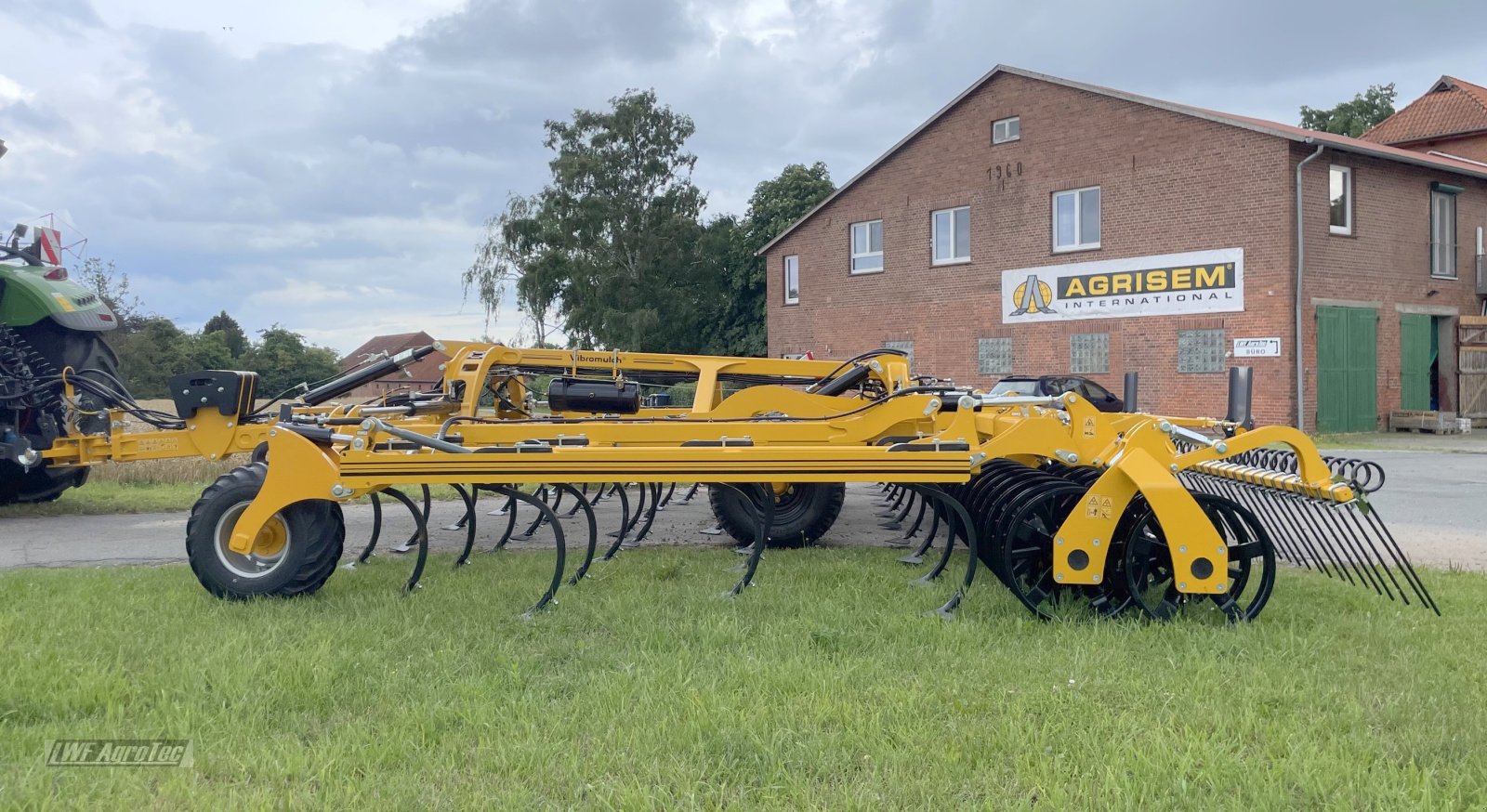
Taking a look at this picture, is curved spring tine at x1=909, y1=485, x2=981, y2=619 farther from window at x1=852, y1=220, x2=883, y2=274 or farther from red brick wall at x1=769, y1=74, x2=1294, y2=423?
window at x1=852, y1=220, x2=883, y2=274

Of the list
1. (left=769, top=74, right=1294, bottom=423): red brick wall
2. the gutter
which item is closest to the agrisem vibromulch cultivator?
the gutter

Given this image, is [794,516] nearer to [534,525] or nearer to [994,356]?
[534,525]

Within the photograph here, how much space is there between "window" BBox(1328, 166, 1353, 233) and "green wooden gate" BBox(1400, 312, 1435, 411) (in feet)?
8.25

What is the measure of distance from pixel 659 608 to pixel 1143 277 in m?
17.2

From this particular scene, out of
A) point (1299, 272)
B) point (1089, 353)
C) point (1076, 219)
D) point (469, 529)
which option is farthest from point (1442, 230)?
point (469, 529)

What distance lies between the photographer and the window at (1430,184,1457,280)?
2062 cm

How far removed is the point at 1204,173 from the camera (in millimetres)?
18875

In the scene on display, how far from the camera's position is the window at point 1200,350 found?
18.9 metres

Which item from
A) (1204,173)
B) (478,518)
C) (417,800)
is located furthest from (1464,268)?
(417,800)

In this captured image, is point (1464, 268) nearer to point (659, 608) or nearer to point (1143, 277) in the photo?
point (1143, 277)

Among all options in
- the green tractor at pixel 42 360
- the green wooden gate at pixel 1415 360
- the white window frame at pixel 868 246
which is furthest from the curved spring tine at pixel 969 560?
the white window frame at pixel 868 246

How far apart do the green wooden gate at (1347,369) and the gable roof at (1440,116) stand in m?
10.9

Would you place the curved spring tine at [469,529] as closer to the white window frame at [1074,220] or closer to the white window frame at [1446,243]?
the white window frame at [1074,220]

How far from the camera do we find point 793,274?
27.1 meters
